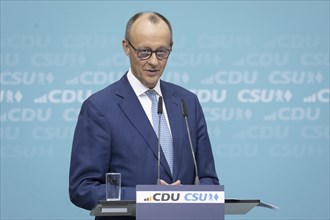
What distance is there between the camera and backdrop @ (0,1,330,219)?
5.07 metres

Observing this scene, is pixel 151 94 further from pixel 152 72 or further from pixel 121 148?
pixel 121 148

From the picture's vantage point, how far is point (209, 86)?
5.10 metres

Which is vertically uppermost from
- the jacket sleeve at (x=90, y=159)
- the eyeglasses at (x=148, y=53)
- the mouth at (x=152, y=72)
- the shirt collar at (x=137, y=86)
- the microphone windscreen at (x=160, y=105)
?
the eyeglasses at (x=148, y=53)

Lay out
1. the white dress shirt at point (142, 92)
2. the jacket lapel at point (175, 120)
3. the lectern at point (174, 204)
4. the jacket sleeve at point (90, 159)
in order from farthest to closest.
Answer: the white dress shirt at point (142, 92) → the jacket lapel at point (175, 120) → the jacket sleeve at point (90, 159) → the lectern at point (174, 204)

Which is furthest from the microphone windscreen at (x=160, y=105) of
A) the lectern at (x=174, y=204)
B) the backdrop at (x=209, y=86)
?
the backdrop at (x=209, y=86)

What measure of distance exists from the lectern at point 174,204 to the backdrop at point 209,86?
220 centimetres

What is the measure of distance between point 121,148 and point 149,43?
1.51ft

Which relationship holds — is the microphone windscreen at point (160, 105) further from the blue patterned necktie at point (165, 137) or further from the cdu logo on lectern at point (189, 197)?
the cdu logo on lectern at point (189, 197)

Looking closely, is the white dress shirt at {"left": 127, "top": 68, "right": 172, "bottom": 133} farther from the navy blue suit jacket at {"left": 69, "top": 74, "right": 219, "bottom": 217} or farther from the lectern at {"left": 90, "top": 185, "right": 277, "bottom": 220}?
the lectern at {"left": 90, "top": 185, "right": 277, "bottom": 220}

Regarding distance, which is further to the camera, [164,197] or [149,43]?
[149,43]

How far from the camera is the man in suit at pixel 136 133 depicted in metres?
3.36

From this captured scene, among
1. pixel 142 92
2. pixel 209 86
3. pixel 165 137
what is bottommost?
pixel 165 137

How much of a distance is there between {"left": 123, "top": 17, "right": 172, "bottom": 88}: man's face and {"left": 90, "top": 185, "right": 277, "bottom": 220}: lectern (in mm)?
757

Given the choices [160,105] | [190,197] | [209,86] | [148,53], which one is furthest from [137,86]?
[209,86]
